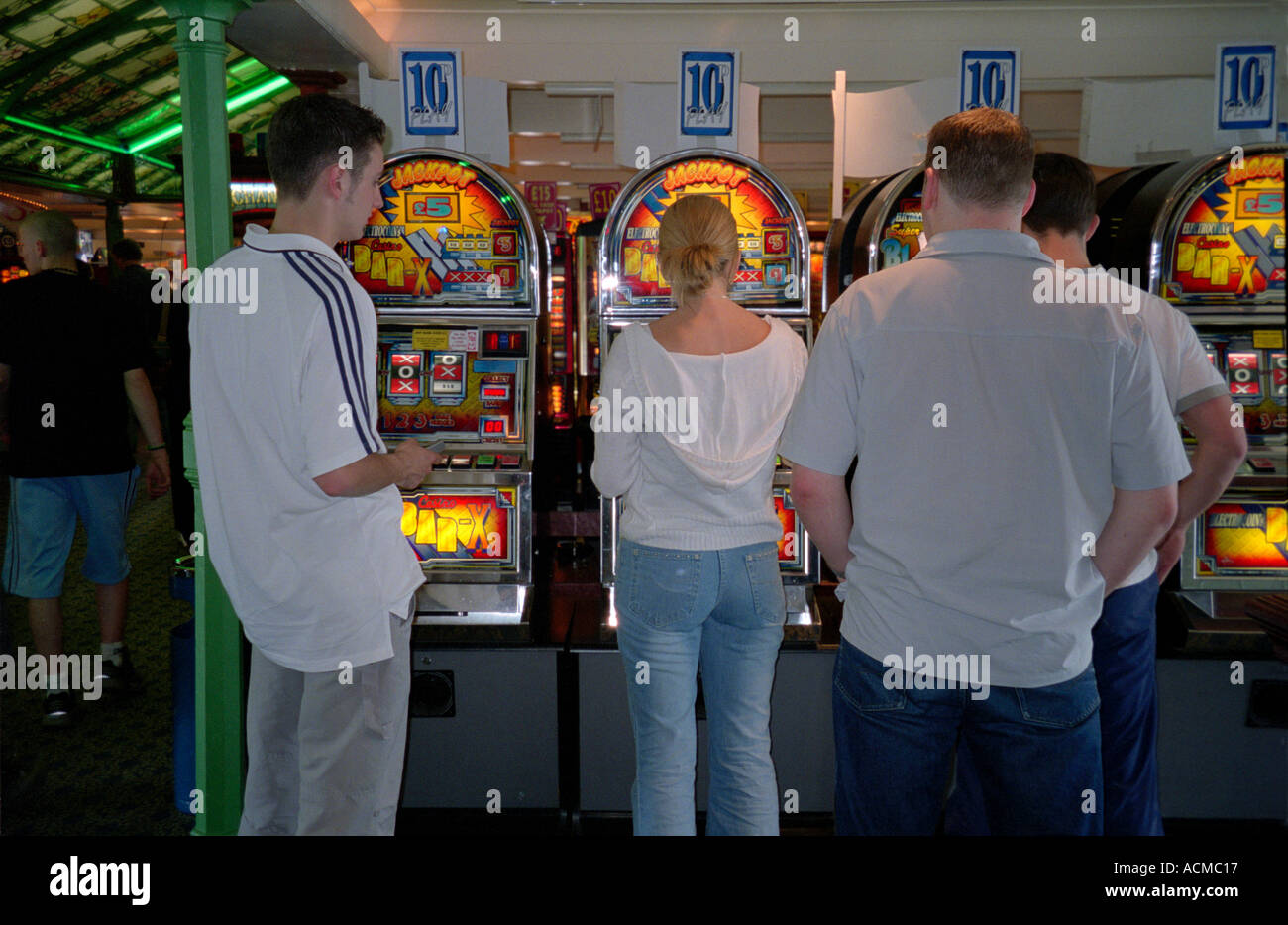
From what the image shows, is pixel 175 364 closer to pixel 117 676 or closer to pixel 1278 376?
pixel 117 676

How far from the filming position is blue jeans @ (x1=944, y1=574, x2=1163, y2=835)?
2.44 metres

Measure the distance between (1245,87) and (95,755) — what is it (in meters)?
5.35

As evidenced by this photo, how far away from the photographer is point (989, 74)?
13.4ft

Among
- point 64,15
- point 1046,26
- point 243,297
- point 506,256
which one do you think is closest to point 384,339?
point 506,256

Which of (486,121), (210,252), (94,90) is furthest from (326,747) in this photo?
(94,90)

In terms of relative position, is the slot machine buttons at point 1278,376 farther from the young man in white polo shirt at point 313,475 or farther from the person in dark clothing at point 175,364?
the person in dark clothing at point 175,364

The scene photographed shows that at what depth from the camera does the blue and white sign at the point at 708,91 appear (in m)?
3.82

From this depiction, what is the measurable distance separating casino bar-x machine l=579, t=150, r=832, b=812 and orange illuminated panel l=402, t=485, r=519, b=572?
33 cm

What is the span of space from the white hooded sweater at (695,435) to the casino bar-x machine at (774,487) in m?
0.72

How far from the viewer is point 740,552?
2.36 metres

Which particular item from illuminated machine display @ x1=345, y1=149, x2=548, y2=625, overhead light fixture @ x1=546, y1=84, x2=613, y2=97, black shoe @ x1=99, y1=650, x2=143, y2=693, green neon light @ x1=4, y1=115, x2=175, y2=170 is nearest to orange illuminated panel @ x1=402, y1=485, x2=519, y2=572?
illuminated machine display @ x1=345, y1=149, x2=548, y2=625
